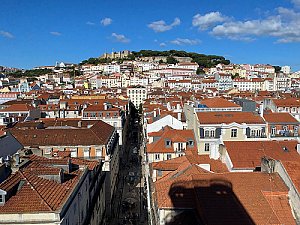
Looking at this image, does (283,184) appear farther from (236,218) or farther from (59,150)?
(59,150)

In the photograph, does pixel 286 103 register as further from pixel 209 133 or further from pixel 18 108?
pixel 18 108

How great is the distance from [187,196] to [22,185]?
1115 cm

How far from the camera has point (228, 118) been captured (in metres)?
45.5

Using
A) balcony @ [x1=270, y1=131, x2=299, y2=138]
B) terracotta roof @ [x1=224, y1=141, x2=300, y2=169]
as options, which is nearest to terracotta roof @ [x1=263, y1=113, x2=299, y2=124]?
balcony @ [x1=270, y1=131, x2=299, y2=138]

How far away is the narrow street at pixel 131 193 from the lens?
44638 millimetres

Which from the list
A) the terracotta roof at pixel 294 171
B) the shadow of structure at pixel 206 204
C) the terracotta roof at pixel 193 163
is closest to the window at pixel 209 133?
the terracotta roof at pixel 193 163

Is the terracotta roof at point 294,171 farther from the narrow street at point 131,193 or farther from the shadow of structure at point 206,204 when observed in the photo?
the narrow street at point 131,193

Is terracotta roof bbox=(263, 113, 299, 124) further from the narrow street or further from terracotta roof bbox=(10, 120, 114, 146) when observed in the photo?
terracotta roof bbox=(10, 120, 114, 146)

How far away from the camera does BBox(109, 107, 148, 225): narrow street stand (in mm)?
44638

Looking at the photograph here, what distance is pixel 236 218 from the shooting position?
20.2 meters

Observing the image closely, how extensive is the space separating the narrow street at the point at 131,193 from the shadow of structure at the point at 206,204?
21.3 meters

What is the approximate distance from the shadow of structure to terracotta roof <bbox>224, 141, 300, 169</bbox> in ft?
30.0

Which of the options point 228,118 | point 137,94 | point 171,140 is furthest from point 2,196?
point 137,94

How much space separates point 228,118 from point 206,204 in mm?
25466
